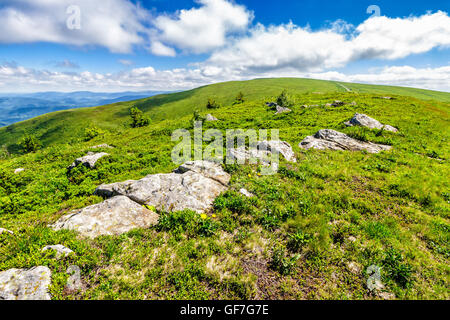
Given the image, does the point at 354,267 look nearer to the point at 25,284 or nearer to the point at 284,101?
the point at 25,284

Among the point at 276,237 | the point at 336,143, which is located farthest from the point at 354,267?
the point at 336,143

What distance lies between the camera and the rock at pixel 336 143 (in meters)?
15.8

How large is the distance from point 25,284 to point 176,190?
5.83 meters

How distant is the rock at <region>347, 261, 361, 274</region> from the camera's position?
19.5 feet

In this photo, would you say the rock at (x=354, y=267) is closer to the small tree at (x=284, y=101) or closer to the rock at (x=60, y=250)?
the rock at (x=60, y=250)

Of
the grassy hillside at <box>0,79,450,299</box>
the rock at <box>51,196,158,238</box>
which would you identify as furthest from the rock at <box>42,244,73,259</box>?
the rock at <box>51,196,158,238</box>

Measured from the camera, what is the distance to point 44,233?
6504 mm

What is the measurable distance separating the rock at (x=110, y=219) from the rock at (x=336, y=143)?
1449 cm

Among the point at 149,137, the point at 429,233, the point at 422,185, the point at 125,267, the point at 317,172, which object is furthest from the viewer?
the point at 149,137

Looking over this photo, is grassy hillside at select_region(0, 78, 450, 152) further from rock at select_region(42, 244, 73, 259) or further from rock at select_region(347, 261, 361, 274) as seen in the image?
rock at select_region(347, 261, 361, 274)

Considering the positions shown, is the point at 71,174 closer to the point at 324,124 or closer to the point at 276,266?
the point at 276,266

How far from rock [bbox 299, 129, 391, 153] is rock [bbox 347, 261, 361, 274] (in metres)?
11.5
